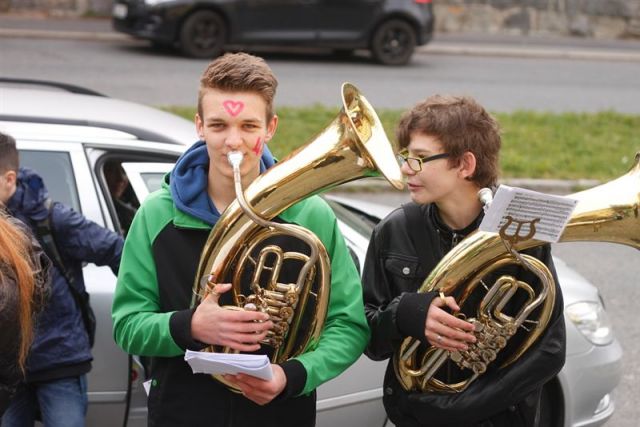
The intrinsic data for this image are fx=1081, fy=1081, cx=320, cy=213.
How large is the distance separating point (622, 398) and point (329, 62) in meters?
10.9

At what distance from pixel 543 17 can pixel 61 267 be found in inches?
729

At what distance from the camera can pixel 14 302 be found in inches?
106

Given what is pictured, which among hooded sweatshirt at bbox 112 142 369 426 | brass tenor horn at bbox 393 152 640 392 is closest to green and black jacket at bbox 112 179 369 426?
hooded sweatshirt at bbox 112 142 369 426

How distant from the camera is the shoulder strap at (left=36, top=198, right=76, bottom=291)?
3754 mm

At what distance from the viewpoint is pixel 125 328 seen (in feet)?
9.66

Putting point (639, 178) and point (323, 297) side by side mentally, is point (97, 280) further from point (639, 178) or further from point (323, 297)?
point (639, 178)

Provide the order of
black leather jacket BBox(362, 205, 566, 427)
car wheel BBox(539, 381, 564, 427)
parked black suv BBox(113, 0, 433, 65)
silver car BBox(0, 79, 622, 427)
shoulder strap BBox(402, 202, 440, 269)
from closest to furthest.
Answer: black leather jacket BBox(362, 205, 566, 427), shoulder strap BBox(402, 202, 440, 269), silver car BBox(0, 79, 622, 427), car wheel BBox(539, 381, 564, 427), parked black suv BBox(113, 0, 433, 65)

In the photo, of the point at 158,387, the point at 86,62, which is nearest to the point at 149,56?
the point at 86,62

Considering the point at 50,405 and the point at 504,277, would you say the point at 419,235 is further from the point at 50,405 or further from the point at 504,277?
the point at 50,405

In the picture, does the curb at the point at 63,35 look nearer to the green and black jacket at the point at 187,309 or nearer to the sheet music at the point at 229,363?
the green and black jacket at the point at 187,309

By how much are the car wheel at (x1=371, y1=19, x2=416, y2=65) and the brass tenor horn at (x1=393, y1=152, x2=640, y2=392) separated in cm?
1305

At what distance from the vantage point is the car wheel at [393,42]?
52.1 ft

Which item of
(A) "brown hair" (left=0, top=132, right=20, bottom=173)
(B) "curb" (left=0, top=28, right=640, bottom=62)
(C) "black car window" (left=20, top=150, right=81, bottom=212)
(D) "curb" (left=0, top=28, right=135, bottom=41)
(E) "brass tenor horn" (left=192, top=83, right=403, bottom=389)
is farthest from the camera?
(B) "curb" (left=0, top=28, right=640, bottom=62)

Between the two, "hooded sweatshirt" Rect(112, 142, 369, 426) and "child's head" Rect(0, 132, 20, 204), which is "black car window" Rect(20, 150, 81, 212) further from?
"hooded sweatshirt" Rect(112, 142, 369, 426)
